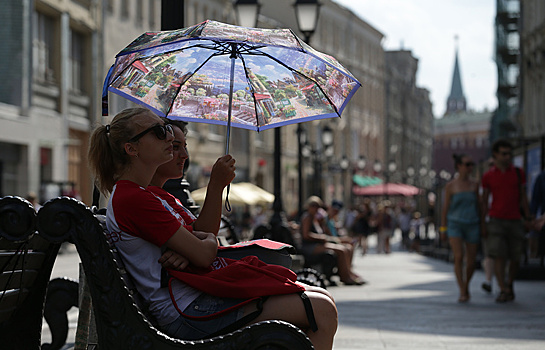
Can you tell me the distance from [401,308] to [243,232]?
31.7 meters

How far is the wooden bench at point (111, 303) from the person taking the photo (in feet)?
11.9

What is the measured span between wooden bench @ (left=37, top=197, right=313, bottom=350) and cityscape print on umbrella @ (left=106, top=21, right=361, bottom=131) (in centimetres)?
144

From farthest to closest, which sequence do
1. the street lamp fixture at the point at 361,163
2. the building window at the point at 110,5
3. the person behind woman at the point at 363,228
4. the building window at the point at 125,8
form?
the street lamp fixture at the point at 361,163 → the building window at the point at 125,8 → the building window at the point at 110,5 → the person behind woman at the point at 363,228

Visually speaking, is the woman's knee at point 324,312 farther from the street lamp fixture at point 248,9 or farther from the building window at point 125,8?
the building window at point 125,8

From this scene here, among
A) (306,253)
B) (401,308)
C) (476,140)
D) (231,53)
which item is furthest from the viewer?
(476,140)

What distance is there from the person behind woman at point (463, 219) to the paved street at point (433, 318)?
0.38 meters

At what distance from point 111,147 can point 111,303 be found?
2.53ft

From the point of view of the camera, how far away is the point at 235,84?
18.7 feet

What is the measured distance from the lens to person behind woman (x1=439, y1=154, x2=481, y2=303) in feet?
37.7

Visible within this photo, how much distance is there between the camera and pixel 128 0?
41125mm

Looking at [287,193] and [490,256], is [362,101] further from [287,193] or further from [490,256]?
[490,256]

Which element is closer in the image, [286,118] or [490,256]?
[286,118]

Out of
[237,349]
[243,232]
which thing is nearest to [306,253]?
[237,349]

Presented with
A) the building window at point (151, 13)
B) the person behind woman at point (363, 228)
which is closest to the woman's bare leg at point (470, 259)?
the person behind woman at point (363, 228)
